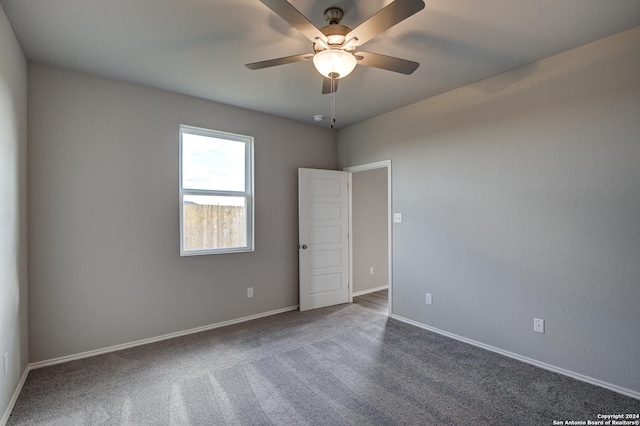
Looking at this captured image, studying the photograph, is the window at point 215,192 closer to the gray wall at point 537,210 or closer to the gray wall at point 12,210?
the gray wall at point 12,210

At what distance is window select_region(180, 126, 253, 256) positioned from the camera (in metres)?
3.45

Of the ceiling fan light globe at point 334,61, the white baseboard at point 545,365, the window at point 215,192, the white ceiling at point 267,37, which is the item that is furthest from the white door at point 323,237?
the ceiling fan light globe at point 334,61

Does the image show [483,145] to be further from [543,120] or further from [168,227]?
[168,227]

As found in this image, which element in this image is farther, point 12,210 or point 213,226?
point 213,226

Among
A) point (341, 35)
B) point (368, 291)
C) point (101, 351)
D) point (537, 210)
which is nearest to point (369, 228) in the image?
point (368, 291)

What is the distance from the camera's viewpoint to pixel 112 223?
2.96 meters

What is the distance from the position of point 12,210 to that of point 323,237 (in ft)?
10.4

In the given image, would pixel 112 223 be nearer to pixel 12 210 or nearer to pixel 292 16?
pixel 12 210

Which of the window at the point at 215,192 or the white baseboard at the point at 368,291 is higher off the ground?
the window at the point at 215,192

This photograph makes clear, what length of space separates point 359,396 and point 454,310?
1.59m

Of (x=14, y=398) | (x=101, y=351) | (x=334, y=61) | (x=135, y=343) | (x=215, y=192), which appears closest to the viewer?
(x=334, y=61)

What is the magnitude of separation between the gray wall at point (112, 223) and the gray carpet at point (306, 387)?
1.11 ft

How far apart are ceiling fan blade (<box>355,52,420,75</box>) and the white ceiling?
0.29 metres

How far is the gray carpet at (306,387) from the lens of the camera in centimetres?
200
